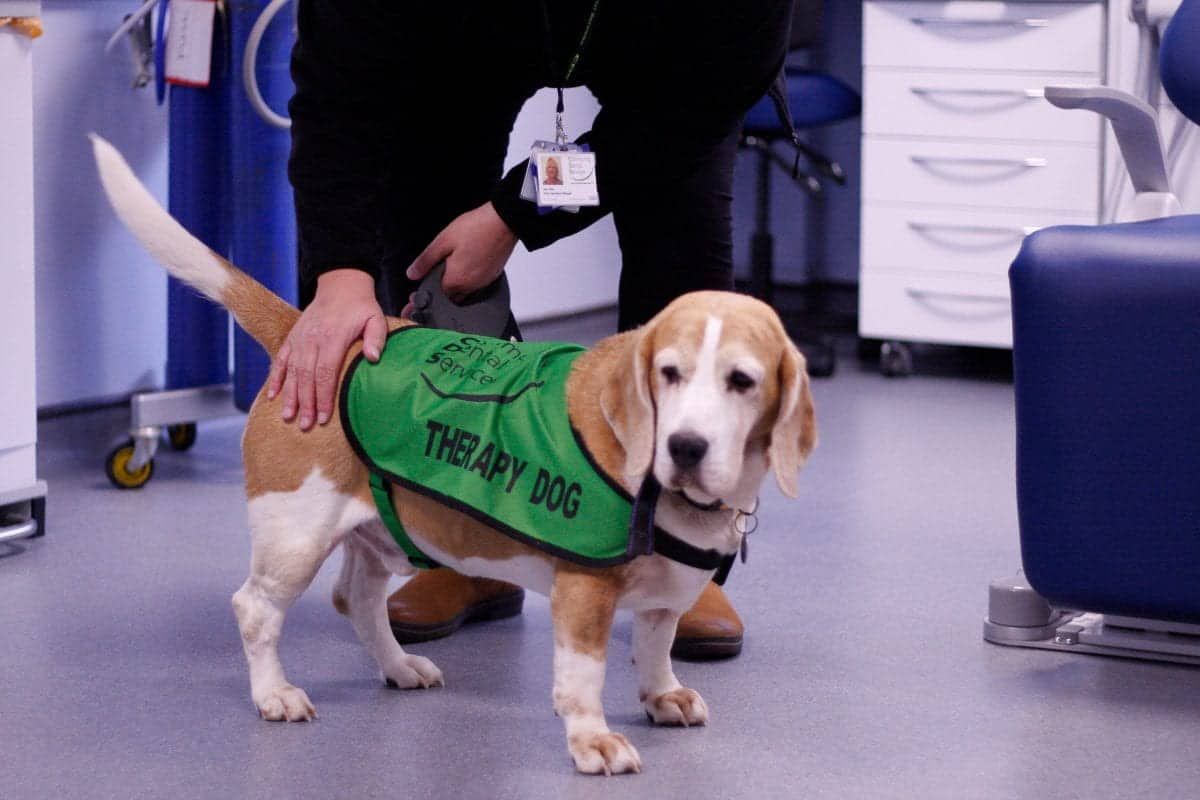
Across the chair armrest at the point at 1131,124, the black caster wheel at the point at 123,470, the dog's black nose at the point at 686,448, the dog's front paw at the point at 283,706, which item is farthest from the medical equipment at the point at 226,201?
the dog's black nose at the point at 686,448

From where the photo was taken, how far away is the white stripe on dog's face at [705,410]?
1.38 m

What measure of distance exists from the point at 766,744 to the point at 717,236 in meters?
0.63

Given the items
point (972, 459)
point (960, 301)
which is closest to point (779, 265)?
point (960, 301)

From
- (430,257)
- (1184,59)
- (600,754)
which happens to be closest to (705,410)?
(600,754)

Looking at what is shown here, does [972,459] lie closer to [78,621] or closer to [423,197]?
[423,197]

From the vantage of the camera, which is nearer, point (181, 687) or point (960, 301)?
point (181, 687)

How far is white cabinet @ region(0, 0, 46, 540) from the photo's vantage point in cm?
226

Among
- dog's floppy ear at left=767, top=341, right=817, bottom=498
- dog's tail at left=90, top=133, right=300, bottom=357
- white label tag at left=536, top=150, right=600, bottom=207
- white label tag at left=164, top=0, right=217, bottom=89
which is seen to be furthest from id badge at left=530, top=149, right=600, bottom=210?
white label tag at left=164, top=0, right=217, bottom=89

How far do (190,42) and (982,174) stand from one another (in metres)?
1.83

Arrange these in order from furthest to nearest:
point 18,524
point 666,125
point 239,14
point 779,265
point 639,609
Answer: point 779,265
point 239,14
point 18,524
point 666,125
point 639,609

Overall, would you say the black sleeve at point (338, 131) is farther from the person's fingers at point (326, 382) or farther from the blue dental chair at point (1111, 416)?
the blue dental chair at point (1111, 416)

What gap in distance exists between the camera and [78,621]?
6.67 feet

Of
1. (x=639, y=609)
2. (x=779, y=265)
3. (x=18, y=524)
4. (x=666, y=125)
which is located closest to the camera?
(x=639, y=609)

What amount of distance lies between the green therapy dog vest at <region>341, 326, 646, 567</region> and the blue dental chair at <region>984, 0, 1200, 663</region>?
0.55 metres
